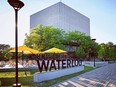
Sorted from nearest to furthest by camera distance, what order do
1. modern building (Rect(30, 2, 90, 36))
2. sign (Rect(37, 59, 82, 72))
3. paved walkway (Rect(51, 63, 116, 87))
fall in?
paved walkway (Rect(51, 63, 116, 87)), sign (Rect(37, 59, 82, 72)), modern building (Rect(30, 2, 90, 36))

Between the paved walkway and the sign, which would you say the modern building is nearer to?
the sign

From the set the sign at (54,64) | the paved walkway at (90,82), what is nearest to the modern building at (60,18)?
the sign at (54,64)

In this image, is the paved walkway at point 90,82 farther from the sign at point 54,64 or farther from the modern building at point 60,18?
the modern building at point 60,18

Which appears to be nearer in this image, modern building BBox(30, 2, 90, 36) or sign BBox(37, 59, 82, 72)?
sign BBox(37, 59, 82, 72)

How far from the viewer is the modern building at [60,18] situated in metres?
84.5

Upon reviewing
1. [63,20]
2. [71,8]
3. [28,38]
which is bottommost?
[28,38]

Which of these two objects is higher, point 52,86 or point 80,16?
point 80,16

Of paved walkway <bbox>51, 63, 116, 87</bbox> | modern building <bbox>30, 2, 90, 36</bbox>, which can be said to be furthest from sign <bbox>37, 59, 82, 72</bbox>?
modern building <bbox>30, 2, 90, 36</bbox>

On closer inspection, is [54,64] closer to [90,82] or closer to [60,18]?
[90,82]

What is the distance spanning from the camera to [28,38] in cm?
5272

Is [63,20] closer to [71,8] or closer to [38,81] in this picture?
[71,8]

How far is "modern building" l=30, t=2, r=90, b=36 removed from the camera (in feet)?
277

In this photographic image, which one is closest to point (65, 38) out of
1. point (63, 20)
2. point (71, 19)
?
point (63, 20)

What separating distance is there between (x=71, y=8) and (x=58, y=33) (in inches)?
1635
